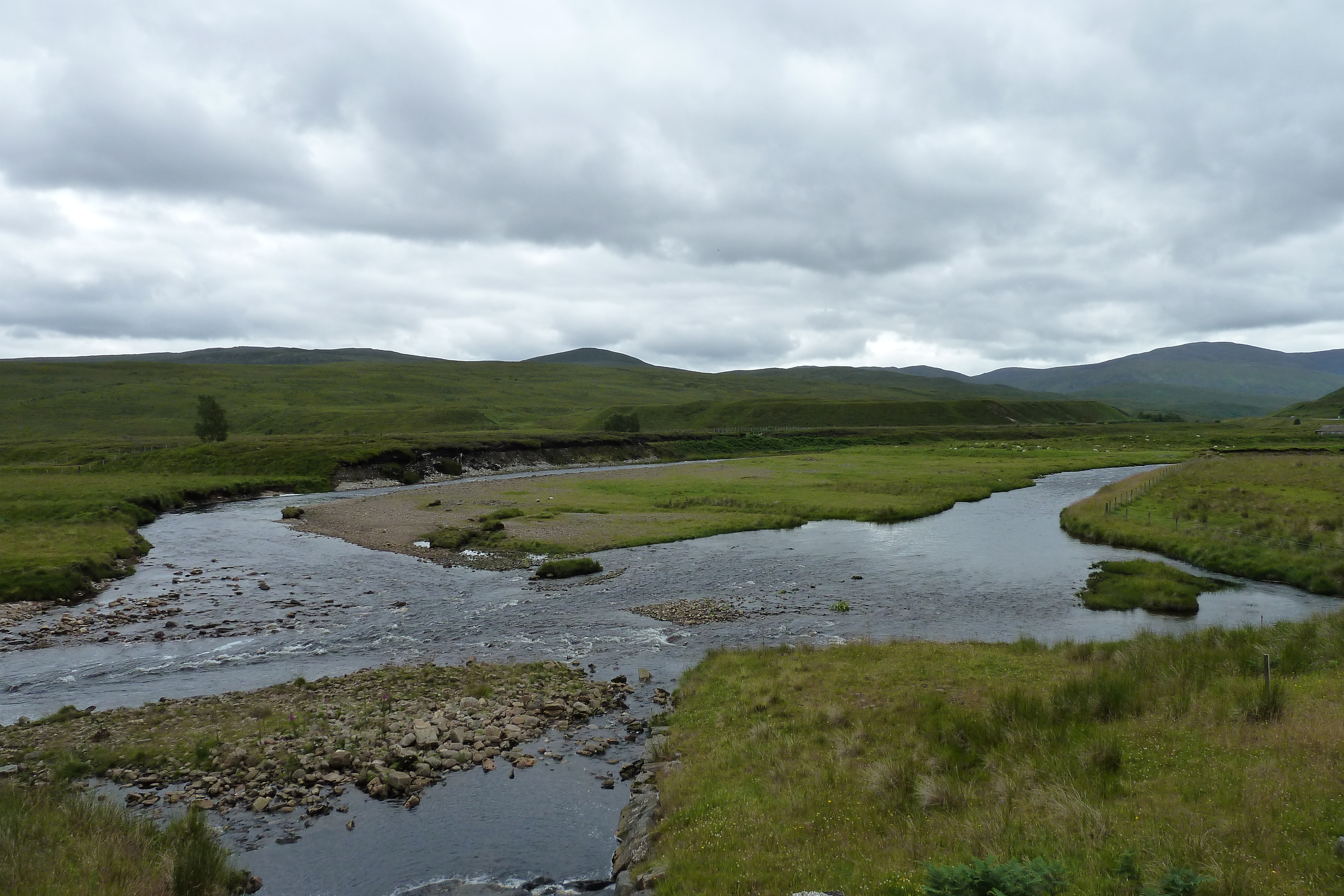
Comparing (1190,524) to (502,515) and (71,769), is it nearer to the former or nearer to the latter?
(502,515)

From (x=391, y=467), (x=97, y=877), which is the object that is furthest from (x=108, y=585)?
(x=391, y=467)

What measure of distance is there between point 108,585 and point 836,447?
13189 centimetres

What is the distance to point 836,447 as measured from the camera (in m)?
152

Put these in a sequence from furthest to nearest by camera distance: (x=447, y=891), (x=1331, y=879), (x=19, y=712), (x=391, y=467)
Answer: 1. (x=391, y=467)
2. (x=19, y=712)
3. (x=447, y=891)
4. (x=1331, y=879)

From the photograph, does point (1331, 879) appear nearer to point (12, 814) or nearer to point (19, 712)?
point (12, 814)

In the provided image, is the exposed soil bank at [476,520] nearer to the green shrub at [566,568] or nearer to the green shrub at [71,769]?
the green shrub at [566,568]

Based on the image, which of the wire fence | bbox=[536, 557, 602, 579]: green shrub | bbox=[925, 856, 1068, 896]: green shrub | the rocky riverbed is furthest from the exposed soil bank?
bbox=[925, 856, 1068, 896]: green shrub

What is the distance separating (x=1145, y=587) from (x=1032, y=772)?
24.3 metres

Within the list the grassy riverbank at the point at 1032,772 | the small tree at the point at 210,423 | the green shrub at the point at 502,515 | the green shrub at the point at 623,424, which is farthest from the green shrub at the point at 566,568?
the green shrub at the point at 623,424

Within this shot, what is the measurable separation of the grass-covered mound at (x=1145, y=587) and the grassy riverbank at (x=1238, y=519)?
2.98 metres

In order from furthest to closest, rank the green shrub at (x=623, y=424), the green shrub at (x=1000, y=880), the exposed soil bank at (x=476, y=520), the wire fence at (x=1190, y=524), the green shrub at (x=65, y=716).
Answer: the green shrub at (x=623, y=424) → the exposed soil bank at (x=476, y=520) → the wire fence at (x=1190, y=524) → the green shrub at (x=65, y=716) → the green shrub at (x=1000, y=880)

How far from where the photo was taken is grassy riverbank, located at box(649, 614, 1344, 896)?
953 centimetres

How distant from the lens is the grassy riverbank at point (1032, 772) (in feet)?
31.3

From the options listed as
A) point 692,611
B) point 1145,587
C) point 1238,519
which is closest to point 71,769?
point 692,611
